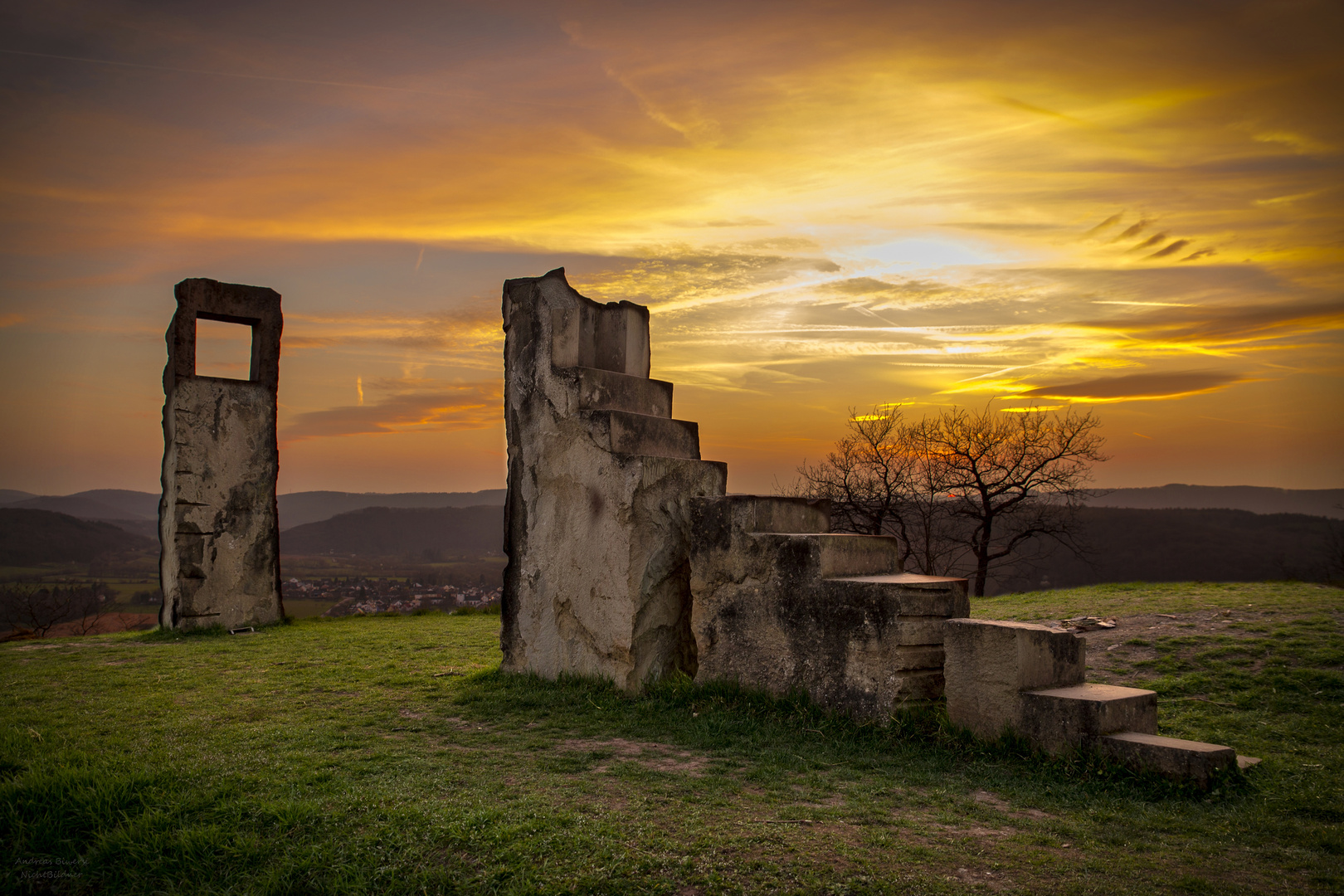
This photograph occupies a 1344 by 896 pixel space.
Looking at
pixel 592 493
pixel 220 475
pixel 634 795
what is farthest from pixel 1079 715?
pixel 220 475

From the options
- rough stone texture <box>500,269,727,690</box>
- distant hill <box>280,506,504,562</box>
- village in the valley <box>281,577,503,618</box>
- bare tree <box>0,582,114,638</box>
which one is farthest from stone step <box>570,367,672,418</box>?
distant hill <box>280,506,504,562</box>

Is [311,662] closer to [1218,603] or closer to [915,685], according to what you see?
[915,685]

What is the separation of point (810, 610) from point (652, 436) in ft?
7.82

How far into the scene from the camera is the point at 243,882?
159 inches

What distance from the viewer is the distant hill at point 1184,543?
24703 millimetres

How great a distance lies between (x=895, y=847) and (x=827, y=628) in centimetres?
229

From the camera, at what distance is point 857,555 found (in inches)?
255

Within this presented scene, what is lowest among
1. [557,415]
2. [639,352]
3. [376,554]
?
[376,554]

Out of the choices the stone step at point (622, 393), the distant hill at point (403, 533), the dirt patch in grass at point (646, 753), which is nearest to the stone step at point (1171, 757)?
the dirt patch in grass at point (646, 753)

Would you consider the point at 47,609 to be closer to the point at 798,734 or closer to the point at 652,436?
the point at 652,436

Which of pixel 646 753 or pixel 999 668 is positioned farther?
pixel 646 753

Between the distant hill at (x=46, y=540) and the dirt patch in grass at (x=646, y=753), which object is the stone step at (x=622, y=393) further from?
the distant hill at (x=46, y=540)

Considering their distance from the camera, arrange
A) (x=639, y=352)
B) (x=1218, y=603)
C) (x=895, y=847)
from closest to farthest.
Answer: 1. (x=895, y=847)
2. (x=639, y=352)
3. (x=1218, y=603)

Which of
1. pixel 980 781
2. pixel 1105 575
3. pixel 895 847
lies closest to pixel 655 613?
pixel 980 781
